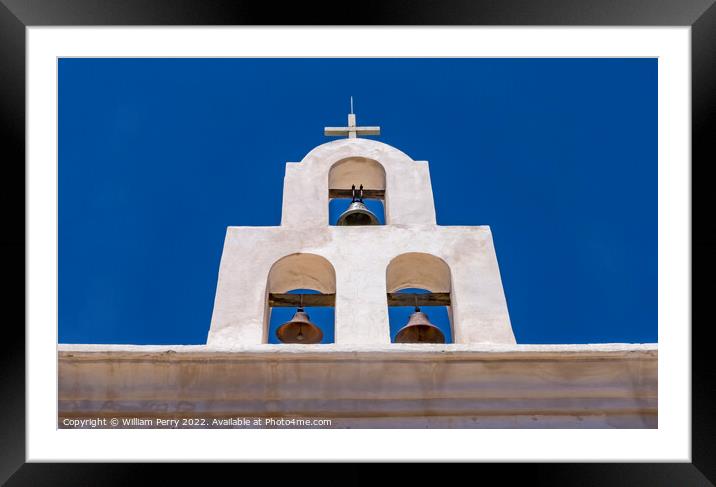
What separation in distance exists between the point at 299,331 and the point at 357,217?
1.77 metres

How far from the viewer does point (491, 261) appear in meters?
9.30

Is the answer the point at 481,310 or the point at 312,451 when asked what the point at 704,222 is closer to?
the point at 312,451

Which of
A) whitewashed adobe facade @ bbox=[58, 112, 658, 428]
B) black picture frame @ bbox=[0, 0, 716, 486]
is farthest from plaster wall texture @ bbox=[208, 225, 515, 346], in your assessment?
black picture frame @ bbox=[0, 0, 716, 486]

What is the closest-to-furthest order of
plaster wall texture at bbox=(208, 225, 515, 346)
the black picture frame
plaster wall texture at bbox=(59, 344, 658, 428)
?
the black picture frame, plaster wall texture at bbox=(59, 344, 658, 428), plaster wall texture at bbox=(208, 225, 515, 346)

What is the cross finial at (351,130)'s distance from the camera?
40.0 feet

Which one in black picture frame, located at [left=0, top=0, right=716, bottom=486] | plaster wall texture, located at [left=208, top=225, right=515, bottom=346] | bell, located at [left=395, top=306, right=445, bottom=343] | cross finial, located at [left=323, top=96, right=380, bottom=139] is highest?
cross finial, located at [left=323, top=96, right=380, bottom=139]

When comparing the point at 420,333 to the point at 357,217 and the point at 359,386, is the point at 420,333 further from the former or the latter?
the point at 359,386

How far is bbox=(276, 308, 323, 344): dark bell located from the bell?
0.65m

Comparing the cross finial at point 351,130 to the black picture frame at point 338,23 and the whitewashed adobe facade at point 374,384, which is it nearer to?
the whitewashed adobe facade at point 374,384

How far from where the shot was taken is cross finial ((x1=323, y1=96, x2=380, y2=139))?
12.2 meters

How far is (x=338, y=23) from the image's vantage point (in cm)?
310

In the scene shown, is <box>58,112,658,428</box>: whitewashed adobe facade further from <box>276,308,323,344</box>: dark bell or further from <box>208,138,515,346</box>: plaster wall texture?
<box>276,308,323,344</box>: dark bell

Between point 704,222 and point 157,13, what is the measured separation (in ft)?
5.51

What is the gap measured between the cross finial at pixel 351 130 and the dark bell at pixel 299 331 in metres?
3.81
